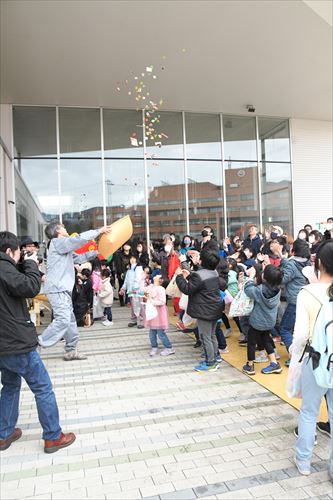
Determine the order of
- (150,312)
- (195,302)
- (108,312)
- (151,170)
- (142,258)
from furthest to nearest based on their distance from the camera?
(151,170)
(142,258)
(108,312)
(150,312)
(195,302)

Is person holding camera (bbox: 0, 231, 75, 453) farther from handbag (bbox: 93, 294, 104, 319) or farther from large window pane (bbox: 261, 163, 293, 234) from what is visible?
large window pane (bbox: 261, 163, 293, 234)

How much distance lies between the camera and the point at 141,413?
3906 mm

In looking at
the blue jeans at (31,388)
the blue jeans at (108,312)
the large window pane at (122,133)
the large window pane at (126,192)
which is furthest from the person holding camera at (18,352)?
the large window pane at (122,133)

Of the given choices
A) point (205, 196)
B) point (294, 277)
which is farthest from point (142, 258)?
point (205, 196)

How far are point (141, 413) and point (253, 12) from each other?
714cm

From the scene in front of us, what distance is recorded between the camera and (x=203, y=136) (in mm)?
13797

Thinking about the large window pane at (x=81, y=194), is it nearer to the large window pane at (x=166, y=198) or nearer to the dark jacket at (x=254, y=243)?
the large window pane at (x=166, y=198)

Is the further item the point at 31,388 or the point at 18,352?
the point at 31,388

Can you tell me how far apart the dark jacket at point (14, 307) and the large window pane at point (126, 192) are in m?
9.88

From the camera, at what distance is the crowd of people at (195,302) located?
109 inches

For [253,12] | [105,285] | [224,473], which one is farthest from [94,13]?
[224,473]

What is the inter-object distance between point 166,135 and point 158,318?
366 inches

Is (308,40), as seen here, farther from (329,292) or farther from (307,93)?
(329,292)

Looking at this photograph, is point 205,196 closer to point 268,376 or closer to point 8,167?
point 8,167
